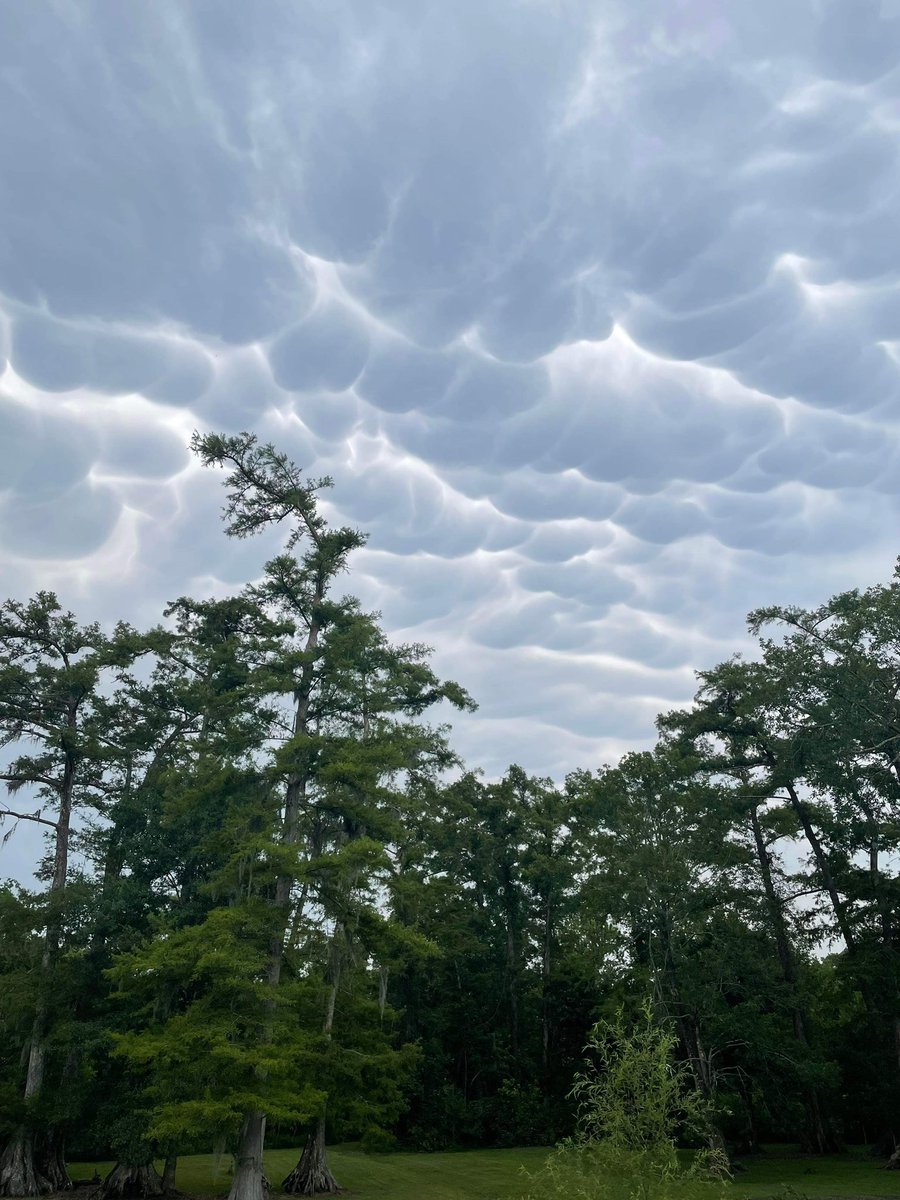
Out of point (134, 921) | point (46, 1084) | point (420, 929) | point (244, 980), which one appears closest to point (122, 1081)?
point (46, 1084)

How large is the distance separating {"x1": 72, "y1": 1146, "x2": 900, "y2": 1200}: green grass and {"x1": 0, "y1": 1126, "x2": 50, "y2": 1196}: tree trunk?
18.3 ft

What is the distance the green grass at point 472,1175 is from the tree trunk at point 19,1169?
5.57 m

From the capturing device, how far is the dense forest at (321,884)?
24.7 m

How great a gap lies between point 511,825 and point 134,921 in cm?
2618

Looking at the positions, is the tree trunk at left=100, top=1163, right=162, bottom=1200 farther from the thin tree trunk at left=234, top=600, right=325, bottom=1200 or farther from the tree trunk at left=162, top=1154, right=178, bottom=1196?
the thin tree trunk at left=234, top=600, right=325, bottom=1200

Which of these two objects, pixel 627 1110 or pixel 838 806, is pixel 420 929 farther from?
pixel 627 1110

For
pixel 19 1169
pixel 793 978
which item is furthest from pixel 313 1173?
pixel 793 978

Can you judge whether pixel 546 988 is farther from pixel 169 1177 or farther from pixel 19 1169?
pixel 19 1169

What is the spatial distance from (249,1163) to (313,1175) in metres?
8.19

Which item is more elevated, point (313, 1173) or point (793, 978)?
point (793, 978)

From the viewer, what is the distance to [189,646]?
3481 centimetres

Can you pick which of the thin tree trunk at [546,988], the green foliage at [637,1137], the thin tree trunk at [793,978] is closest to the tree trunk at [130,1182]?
the green foliage at [637,1137]

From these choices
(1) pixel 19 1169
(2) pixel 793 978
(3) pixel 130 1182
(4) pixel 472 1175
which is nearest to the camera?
(1) pixel 19 1169

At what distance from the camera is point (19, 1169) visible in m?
29.0
